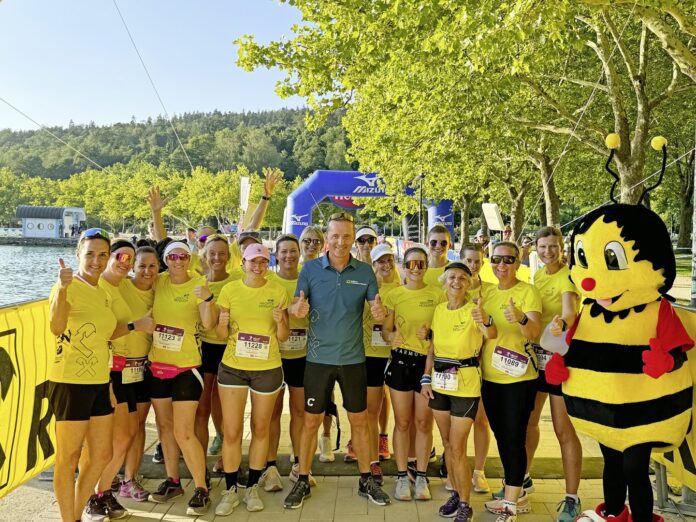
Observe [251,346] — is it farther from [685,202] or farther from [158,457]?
[685,202]

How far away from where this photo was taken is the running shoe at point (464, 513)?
11.2 ft

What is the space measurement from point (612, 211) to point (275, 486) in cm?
280

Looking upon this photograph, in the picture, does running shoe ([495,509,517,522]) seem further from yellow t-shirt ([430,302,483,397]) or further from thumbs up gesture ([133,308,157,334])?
thumbs up gesture ([133,308,157,334])

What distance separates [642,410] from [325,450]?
251 cm

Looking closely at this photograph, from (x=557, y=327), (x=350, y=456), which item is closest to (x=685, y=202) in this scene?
(x=350, y=456)

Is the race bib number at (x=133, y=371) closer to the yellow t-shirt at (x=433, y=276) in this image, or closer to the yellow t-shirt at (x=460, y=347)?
the yellow t-shirt at (x=460, y=347)

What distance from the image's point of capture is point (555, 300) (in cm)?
372

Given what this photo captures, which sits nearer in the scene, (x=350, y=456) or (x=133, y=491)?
(x=133, y=491)

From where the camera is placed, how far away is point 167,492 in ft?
12.5

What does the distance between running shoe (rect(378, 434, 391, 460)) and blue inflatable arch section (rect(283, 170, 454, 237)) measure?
12907 mm

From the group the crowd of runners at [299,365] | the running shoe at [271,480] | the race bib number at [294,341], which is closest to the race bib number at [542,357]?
the crowd of runners at [299,365]

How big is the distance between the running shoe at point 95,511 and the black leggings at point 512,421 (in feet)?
8.03

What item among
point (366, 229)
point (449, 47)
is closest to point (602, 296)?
point (366, 229)

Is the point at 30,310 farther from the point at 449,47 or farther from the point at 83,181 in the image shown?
the point at 83,181
